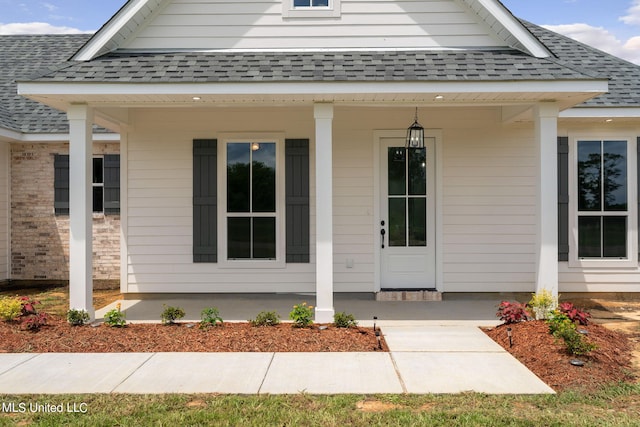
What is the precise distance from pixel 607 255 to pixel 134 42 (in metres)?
8.26

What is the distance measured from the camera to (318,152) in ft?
21.4

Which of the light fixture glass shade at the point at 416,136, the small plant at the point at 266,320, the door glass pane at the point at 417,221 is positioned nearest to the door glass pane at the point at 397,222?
the door glass pane at the point at 417,221

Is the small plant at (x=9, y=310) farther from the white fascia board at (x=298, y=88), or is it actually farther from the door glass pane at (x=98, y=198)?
the door glass pane at (x=98, y=198)

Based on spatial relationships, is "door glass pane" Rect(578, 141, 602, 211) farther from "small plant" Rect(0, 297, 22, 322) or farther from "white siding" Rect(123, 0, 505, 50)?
"small plant" Rect(0, 297, 22, 322)

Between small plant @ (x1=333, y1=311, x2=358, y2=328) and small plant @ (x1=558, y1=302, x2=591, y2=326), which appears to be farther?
small plant @ (x1=333, y1=311, x2=358, y2=328)

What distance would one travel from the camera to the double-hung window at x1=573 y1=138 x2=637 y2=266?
330 inches

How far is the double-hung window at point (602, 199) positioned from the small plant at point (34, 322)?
26.3 ft

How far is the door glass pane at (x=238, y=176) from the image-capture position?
8.41m

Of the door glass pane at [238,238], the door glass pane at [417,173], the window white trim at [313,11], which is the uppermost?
the window white trim at [313,11]

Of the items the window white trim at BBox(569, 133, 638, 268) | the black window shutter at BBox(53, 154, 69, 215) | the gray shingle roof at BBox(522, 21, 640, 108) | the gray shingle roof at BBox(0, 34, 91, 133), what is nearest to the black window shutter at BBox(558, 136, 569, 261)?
the window white trim at BBox(569, 133, 638, 268)

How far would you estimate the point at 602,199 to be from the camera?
27.7 ft

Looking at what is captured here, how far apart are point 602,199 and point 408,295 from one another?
3.67 meters

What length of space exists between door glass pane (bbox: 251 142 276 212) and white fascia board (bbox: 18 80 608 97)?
2265 mm

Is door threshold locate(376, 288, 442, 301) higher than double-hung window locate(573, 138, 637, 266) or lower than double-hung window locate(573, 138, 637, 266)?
lower
